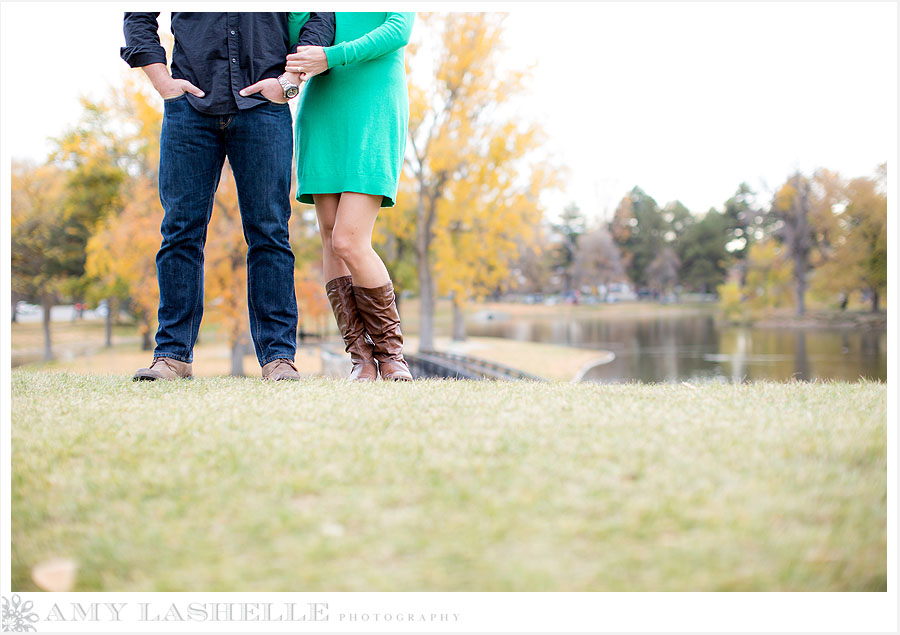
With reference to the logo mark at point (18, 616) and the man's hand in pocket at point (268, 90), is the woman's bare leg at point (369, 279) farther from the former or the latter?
the logo mark at point (18, 616)

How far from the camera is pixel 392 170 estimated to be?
2215 mm

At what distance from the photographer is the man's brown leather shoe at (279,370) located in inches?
81.7

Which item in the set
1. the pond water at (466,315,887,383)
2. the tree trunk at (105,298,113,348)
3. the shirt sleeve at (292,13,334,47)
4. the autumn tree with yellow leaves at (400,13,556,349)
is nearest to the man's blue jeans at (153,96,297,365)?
the shirt sleeve at (292,13,334,47)

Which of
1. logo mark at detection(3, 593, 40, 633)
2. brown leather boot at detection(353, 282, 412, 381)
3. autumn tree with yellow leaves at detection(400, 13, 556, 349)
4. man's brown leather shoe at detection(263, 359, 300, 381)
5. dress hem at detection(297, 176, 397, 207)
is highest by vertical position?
autumn tree with yellow leaves at detection(400, 13, 556, 349)

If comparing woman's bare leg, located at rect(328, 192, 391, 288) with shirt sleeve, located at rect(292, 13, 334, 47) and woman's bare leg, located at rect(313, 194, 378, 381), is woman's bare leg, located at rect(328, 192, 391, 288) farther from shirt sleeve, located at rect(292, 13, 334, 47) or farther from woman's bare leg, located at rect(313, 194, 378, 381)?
shirt sleeve, located at rect(292, 13, 334, 47)

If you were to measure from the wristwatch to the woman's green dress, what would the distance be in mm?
128

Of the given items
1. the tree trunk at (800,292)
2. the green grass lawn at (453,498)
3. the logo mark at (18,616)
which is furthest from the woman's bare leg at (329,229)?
the tree trunk at (800,292)

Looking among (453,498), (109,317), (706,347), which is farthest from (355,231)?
(109,317)

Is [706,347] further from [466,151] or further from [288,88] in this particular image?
[288,88]

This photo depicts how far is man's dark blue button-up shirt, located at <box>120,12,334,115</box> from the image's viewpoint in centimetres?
206

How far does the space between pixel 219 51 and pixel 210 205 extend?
0.52m

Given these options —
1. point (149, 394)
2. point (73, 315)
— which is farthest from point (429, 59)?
point (73, 315)

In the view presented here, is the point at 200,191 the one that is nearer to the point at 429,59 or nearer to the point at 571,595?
the point at 571,595

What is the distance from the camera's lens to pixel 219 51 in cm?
207
